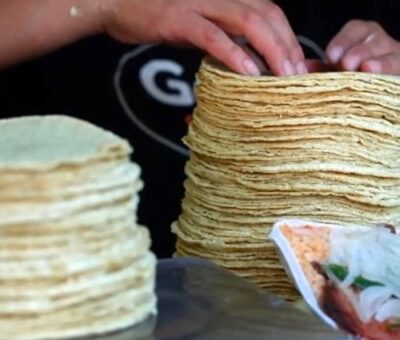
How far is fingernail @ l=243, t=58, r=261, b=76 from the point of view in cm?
92

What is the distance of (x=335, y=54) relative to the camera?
100cm

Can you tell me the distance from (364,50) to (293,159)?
0.18m

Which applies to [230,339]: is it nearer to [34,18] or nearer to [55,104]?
[34,18]

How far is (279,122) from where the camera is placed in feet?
2.90

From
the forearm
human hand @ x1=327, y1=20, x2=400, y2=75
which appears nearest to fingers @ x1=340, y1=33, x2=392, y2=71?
human hand @ x1=327, y1=20, x2=400, y2=75

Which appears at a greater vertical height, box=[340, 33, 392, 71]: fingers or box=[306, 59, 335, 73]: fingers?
box=[340, 33, 392, 71]: fingers

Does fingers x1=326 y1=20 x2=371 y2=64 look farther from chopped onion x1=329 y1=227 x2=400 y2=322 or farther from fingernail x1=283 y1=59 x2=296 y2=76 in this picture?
chopped onion x1=329 y1=227 x2=400 y2=322

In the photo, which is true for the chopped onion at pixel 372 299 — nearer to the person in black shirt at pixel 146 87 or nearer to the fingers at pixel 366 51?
the fingers at pixel 366 51

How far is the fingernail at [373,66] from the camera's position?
3.15 feet

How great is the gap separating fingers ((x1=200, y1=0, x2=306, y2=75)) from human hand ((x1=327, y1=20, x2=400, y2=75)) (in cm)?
4

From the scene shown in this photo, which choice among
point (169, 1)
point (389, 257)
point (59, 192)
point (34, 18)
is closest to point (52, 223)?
point (59, 192)

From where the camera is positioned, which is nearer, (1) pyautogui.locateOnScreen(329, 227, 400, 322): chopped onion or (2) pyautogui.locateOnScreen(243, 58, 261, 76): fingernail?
(1) pyautogui.locateOnScreen(329, 227, 400, 322): chopped onion

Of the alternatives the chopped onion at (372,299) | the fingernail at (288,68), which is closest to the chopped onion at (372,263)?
the chopped onion at (372,299)

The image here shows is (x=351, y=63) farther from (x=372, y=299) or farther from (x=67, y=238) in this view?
(x=67, y=238)
